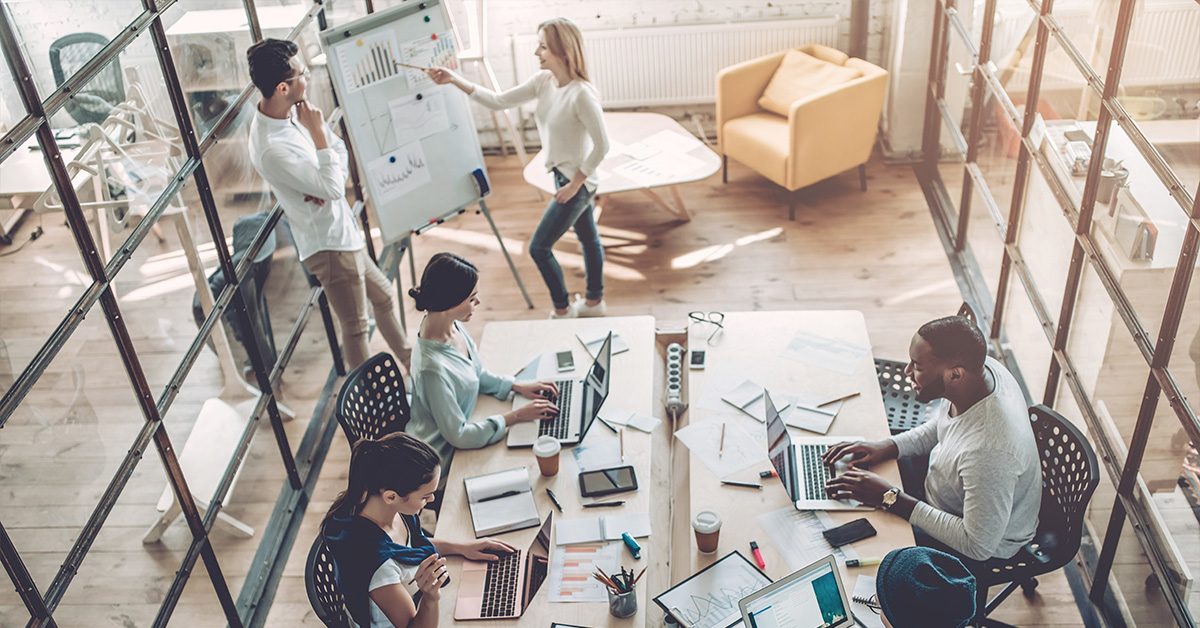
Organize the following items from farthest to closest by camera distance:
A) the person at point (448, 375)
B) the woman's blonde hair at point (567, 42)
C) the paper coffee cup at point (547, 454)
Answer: the woman's blonde hair at point (567, 42) < the person at point (448, 375) < the paper coffee cup at point (547, 454)

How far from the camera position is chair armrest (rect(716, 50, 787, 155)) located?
6.15 m

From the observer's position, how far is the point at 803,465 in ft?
10.2

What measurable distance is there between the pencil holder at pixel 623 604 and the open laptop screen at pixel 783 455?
25.1 inches

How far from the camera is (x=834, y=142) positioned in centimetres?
589

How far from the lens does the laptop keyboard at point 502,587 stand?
2691mm

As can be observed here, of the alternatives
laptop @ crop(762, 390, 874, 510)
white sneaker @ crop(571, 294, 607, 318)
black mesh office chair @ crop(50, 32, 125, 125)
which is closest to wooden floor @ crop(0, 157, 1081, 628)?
white sneaker @ crop(571, 294, 607, 318)

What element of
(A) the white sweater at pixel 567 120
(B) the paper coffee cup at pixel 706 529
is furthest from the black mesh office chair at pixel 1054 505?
(A) the white sweater at pixel 567 120

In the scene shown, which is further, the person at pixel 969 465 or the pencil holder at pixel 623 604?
the person at pixel 969 465

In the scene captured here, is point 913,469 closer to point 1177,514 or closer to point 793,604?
point 1177,514

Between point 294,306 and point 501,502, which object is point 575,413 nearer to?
point 501,502

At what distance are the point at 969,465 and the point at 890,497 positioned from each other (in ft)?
0.85

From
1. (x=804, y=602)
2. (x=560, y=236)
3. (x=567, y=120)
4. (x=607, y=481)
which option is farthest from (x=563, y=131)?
(x=804, y=602)

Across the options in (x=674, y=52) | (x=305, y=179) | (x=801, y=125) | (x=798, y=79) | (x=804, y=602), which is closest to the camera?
(x=804, y=602)

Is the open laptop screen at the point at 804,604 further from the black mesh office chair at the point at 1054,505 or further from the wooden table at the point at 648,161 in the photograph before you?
the wooden table at the point at 648,161
